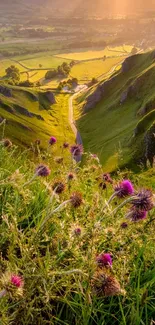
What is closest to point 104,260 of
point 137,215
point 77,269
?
point 77,269

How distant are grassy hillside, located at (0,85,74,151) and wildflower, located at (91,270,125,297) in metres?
96.1

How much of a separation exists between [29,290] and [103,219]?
161 cm

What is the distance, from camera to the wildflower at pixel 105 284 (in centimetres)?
443

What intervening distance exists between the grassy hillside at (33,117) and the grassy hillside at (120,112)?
7682 mm

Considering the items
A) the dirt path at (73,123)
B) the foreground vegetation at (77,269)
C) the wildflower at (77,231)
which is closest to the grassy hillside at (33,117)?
the dirt path at (73,123)

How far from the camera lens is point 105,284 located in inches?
178

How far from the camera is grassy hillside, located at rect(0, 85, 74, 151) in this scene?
399 feet

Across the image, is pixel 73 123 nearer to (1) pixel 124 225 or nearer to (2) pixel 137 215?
(1) pixel 124 225

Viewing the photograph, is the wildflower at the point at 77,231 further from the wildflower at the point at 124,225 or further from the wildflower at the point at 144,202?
the wildflower at the point at 124,225

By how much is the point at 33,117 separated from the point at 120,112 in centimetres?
3455

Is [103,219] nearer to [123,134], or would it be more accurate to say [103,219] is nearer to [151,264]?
A: [151,264]

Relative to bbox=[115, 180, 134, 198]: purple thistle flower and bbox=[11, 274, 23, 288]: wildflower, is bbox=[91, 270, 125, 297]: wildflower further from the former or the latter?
bbox=[115, 180, 134, 198]: purple thistle flower

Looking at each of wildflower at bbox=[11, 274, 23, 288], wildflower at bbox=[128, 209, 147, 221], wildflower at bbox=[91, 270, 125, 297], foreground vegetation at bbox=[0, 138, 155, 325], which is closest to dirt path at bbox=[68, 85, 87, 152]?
foreground vegetation at bbox=[0, 138, 155, 325]

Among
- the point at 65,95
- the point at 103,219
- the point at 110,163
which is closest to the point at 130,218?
the point at 103,219
